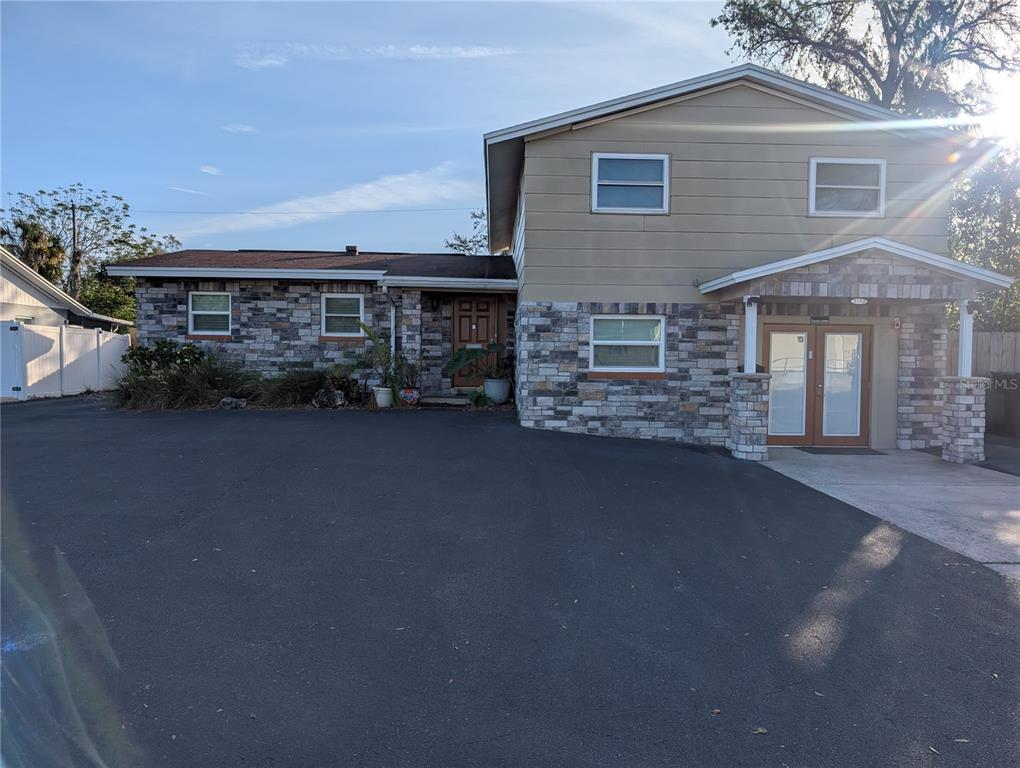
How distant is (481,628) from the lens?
13.2ft

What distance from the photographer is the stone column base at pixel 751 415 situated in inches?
399

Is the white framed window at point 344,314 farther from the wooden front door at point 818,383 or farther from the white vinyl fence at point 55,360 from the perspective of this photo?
the wooden front door at point 818,383

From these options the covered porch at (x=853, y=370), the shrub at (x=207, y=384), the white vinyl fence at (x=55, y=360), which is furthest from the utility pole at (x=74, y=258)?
the covered porch at (x=853, y=370)

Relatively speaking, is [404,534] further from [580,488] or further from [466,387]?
[466,387]

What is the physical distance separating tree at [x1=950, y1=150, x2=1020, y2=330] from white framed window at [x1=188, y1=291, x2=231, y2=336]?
18.5m

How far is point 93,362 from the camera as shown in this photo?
1931 centimetres

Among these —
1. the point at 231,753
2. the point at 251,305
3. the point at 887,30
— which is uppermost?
the point at 887,30

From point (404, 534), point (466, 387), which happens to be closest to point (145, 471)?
point (404, 534)

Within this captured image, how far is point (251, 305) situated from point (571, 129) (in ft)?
28.3

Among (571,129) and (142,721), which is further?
(571,129)

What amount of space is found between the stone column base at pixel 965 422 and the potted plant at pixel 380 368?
32.4ft

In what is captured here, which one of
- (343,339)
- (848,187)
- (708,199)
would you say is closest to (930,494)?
(708,199)

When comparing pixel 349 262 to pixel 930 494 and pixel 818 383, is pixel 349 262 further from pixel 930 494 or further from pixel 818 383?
pixel 930 494

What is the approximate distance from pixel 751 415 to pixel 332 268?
9970 millimetres
